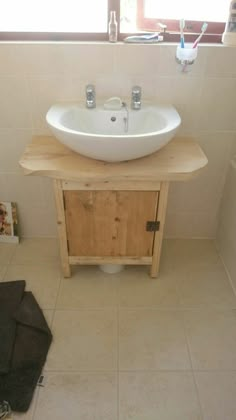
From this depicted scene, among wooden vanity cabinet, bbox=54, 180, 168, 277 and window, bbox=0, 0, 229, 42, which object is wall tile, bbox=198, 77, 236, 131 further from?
wooden vanity cabinet, bbox=54, 180, 168, 277

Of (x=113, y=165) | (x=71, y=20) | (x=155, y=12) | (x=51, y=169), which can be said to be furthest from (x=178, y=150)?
(x=71, y=20)

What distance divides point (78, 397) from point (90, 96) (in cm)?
126

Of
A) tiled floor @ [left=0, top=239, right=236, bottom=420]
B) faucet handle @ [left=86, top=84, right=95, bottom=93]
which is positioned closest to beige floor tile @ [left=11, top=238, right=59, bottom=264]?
tiled floor @ [left=0, top=239, right=236, bottom=420]

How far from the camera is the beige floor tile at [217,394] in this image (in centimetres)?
110

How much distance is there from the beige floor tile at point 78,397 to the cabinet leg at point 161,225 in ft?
1.83

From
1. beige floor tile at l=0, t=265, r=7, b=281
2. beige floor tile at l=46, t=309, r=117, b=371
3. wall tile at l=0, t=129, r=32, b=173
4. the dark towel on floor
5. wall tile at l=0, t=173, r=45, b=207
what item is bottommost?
beige floor tile at l=0, t=265, r=7, b=281

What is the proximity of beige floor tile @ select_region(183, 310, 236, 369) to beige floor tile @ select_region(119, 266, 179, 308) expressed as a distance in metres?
0.12

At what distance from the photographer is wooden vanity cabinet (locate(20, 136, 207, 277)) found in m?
1.18

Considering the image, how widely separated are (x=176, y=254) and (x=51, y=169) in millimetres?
988

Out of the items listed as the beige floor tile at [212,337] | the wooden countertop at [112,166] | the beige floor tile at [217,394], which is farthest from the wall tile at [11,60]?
the beige floor tile at [217,394]

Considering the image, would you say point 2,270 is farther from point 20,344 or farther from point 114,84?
point 114,84

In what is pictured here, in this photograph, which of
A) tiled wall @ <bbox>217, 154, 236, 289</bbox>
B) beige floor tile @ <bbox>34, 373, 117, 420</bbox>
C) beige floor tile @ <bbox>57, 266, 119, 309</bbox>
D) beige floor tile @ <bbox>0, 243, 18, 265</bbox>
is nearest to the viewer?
beige floor tile @ <bbox>34, 373, 117, 420</bbox>

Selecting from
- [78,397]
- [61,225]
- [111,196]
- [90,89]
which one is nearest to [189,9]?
[90,89]

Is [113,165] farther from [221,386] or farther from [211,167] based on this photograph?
[221,386]
